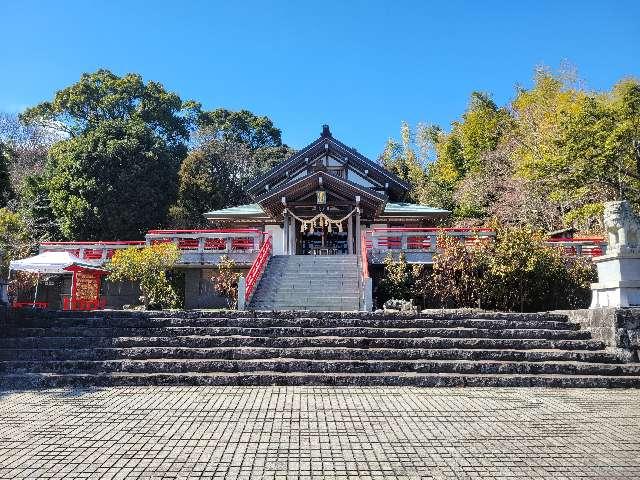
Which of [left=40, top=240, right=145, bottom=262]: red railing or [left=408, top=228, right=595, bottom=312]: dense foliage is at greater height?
[left=40, top=240, right=145, bottom=262]: red railing

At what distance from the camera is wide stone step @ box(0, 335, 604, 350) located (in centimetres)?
893

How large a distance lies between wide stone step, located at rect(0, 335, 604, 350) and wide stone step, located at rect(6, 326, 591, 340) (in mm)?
341

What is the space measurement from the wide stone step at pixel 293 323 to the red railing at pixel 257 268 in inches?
119

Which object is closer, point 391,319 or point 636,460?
point 636,460

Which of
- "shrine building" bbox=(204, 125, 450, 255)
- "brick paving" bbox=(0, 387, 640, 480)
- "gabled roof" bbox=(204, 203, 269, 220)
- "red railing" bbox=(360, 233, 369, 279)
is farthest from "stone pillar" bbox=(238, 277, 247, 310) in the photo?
"gabled roof" bbox=(204, 203, 269, 220)

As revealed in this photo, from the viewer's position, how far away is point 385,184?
859 inches

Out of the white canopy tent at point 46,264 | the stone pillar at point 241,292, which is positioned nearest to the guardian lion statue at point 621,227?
the stone pillar at point 241,292

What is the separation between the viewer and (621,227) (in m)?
9.00

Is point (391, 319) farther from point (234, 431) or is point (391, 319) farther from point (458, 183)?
point (458, 183)

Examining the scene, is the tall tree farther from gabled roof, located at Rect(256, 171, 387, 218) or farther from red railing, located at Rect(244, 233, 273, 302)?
red railing, located at Rect(244, 233, 273, 302)

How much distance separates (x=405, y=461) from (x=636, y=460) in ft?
6.92

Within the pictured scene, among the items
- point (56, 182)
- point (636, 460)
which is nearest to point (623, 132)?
point (636, 460)

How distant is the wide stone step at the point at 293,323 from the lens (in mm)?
9797

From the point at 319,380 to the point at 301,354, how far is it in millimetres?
906
